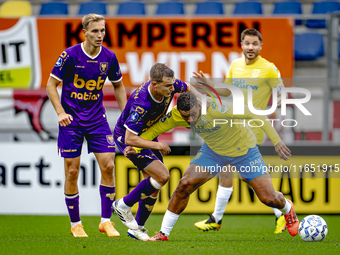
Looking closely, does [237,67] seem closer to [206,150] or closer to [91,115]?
[206,150]

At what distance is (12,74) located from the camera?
8.27 metres

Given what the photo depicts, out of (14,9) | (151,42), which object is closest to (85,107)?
(151,42)

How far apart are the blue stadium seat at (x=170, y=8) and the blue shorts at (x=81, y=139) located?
5.56 meters

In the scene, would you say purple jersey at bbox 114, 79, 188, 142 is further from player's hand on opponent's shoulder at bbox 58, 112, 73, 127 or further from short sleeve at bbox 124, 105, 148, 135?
player's hand on opponent's shoulder at bbox 58, 112, 73, 127

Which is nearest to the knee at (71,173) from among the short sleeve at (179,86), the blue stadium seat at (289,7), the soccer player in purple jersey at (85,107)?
the soccer player in purple jersey at (85,107)

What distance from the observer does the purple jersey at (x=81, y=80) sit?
15.9 ft

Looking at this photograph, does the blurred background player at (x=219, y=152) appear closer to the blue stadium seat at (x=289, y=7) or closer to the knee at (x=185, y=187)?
the knee at (x=185, y=187)

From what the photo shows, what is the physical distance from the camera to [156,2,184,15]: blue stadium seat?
1012 cm

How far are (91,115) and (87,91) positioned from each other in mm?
241

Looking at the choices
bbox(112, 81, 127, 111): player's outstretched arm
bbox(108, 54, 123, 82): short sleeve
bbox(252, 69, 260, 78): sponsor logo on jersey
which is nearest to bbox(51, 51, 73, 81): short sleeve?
bbox(108, 54, 123, 82): short sleeve

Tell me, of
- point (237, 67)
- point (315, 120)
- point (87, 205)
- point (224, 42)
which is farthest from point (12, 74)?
point (315, 120)

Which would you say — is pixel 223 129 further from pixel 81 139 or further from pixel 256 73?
pixel 81 139

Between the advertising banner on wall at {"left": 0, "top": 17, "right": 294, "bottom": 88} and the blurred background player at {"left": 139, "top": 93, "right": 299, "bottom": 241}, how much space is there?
3.32m

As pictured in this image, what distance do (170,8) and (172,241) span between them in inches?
256
